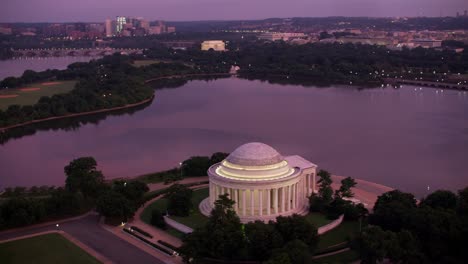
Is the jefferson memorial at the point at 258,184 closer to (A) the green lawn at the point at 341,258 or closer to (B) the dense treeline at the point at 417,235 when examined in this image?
(A) the green lawn at the point at 341,258

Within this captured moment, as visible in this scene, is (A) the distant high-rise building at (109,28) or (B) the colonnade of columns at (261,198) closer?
(B) the colonnade of columns at (261,198)

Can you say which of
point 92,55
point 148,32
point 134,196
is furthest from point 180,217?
point 148,32

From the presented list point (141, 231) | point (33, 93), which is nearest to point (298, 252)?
point (141, 231)

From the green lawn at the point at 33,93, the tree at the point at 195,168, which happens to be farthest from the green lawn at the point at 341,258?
the green lawn at the point at 33,93

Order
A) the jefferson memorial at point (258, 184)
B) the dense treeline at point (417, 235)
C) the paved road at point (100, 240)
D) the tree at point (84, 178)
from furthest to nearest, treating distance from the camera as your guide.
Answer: the tree at point (84, 178) → the jefferson memorial at point (258, 184) → the paved road at point (100, 240) → the dense treeline at point (417, 235)

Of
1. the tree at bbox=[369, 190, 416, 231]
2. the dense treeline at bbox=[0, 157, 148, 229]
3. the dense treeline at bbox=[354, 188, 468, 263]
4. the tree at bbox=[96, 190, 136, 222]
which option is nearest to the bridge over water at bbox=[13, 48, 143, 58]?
the dense treeline at bbox=[0, 157, 148, 229]

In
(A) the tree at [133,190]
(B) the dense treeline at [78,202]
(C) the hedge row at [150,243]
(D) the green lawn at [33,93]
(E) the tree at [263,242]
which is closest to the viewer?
(E) the tree at [263,242]

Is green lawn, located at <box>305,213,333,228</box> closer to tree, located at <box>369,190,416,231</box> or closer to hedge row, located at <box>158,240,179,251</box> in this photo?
tree, located at <box>369,190,416,231</box>
